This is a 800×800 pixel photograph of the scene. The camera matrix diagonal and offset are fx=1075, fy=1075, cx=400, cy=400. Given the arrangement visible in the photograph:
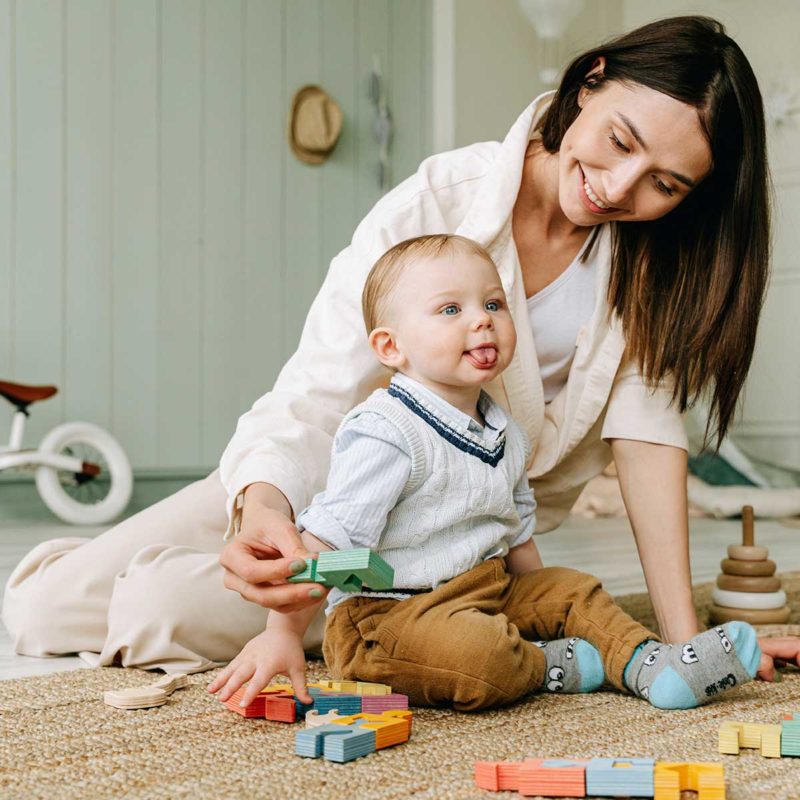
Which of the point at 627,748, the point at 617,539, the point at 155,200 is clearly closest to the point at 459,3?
the point at 155,200

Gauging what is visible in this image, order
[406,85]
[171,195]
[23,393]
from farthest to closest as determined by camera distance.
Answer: [406,85] → [171,195] → [23,393]

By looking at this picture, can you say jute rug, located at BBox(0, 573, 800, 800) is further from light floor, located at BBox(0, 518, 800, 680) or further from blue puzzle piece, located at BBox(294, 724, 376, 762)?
light floor, located at BBox(0, 518, 800, 680)

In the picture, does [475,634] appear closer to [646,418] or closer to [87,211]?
[646,418]

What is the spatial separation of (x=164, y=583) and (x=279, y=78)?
8.76 feet

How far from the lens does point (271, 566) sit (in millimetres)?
852

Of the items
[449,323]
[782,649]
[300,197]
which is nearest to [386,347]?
[449,323]

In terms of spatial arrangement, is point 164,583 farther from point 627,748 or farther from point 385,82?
point 385,82

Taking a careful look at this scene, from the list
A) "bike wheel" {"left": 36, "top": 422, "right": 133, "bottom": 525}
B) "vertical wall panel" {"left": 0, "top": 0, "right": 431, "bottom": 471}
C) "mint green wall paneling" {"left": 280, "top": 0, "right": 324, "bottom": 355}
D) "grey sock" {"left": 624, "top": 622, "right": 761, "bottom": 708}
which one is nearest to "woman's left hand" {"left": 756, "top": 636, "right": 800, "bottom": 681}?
"grey sock" {"left": 624, "top": 622, "right": 761, "bottom": 708}

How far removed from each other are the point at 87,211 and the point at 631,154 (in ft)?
7.98

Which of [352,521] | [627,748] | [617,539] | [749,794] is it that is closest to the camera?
[749,794]

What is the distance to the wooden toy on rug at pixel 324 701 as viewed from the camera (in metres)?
0.92

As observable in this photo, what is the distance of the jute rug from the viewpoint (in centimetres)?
76

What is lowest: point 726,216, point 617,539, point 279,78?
point 617,539

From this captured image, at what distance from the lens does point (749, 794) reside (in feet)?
2.42
